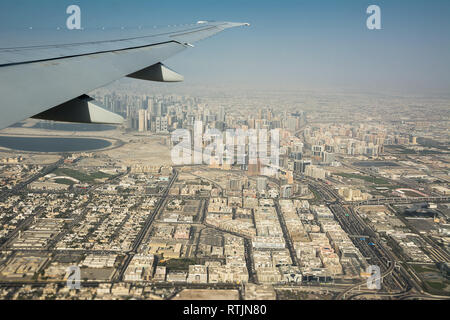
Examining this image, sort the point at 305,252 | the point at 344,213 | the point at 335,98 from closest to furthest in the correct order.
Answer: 1. the point at 305,252
2. the point at 344,213
3. the point at 335,98

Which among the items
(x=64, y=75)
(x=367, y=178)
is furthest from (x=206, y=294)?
(x=367, y=178)

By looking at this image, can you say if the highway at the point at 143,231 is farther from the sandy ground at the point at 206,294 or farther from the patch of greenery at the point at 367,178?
the patch of greenery at the point at 367,178

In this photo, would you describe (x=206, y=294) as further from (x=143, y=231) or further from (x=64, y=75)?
(x=64, y=75)

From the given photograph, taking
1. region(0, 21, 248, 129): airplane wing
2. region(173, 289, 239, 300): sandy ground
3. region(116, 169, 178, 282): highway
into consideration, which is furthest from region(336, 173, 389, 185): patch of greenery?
region(0, 21, 248, 129): airplane wing

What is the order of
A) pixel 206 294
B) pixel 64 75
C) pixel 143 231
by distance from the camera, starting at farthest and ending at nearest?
pixel 143 231 < pixel 206 294 < pixel 64 75

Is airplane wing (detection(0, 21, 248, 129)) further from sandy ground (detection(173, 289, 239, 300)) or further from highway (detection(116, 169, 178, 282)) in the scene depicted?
highway (detection(116, 169, 178, 282))

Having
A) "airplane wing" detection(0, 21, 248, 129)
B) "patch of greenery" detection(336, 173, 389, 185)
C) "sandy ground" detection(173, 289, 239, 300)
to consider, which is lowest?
"sandy ground" detection(173, 289, 239, 300)

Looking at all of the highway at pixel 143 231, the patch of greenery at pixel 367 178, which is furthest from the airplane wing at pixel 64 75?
the patch of greenery at pixel 367 178

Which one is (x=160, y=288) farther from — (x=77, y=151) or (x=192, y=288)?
(x=77, y=151)

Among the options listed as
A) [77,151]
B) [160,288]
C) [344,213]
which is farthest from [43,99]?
[77,151]
